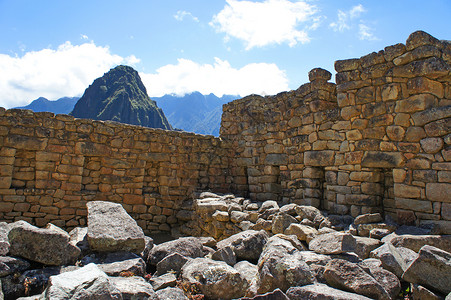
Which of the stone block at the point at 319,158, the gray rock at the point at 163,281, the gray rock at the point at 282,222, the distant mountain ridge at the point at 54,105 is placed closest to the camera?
the gray rock at the point at 163,281

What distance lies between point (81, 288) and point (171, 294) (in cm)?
85

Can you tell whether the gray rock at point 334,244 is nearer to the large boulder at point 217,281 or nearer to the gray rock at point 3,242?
the large boulder at point 217,281

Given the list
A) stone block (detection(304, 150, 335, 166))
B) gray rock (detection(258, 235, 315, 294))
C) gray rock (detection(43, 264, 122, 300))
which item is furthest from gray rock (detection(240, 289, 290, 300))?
stone block (detection(304, 150, 335, 166))

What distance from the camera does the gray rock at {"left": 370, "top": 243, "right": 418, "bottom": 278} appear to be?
328cm

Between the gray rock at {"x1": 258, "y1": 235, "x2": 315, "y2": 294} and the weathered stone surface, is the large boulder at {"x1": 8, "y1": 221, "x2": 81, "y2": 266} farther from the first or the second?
the weathered stone surface

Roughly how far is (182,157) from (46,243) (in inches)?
230

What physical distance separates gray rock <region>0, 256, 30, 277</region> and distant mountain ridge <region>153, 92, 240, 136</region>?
234ft

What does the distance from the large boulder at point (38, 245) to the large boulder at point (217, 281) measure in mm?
1452

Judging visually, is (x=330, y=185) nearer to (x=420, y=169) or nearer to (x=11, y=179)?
(x=420, y=169)

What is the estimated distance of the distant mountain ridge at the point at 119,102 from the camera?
4475 centimetres

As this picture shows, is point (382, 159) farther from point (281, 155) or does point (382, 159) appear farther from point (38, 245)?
point (38, 245)

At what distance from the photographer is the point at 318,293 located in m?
2.69

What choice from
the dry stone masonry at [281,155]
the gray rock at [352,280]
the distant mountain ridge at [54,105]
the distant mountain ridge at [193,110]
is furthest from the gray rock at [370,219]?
the distant mountain ridge at [193,110]

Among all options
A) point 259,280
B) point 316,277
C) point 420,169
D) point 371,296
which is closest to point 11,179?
point 259,280
